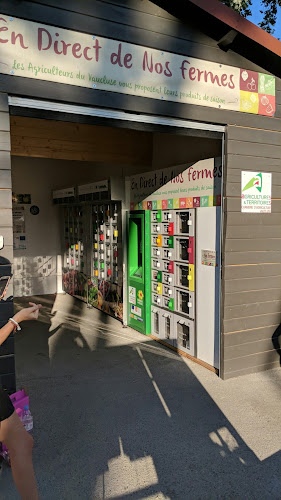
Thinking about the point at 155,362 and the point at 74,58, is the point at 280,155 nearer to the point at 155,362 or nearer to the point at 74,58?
the point at 74,58

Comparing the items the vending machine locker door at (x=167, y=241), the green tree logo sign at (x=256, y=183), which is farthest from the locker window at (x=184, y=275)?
the green tree logo sign at (x=256, y=183)

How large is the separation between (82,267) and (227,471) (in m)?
5.82

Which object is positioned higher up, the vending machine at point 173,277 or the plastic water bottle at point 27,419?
the vending machine at point 173,277

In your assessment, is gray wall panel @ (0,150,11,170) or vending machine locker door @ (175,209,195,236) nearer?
gray wall panel @ (0,150,11,170)

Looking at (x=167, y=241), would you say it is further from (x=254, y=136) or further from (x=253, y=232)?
(x=254, y=136)

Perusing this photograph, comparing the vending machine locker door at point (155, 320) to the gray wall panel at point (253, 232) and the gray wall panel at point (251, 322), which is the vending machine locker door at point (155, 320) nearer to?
the gray wall panel at point (251, 322)

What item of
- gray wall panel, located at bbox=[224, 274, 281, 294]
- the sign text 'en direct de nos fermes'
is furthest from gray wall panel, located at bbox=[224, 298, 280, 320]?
the sign text 'en direct de nos fermes'

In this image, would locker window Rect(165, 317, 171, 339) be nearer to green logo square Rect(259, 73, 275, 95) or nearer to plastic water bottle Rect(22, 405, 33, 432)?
plastic water bottle Rect(22, 405, 33, 432)

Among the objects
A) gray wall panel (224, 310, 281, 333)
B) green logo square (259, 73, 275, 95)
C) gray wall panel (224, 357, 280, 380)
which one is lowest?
gray wall panel (224, 357, 280, 380)

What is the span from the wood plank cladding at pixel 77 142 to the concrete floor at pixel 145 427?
3028 mm

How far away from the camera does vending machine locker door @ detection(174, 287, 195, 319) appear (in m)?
4.71

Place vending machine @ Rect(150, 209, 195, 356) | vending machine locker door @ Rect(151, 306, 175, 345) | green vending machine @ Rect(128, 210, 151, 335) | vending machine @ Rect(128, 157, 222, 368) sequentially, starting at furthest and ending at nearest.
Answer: green vending machine @ Rect(128, 210, 151, 335)
vending machine locker door @ Rect(151, 306, 175, 345)
vending machine @ Rect(150, 209, 195, 356)
vending machine @ Rect(128, 157, 222, 368)

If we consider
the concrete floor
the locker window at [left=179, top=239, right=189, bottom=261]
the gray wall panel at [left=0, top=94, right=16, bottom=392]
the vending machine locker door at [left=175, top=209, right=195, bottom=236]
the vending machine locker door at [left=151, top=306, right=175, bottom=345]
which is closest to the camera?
the concrete floor

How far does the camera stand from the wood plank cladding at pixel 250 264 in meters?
4.09
